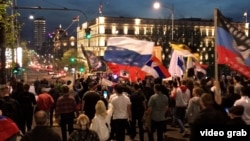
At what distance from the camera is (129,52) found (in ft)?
52.5

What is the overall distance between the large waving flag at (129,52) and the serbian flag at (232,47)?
5.48m


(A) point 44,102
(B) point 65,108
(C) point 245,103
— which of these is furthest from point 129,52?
(C) point 245,103

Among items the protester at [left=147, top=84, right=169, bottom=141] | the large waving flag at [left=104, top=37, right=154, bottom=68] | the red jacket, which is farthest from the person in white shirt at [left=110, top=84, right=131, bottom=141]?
the large waving flag at [left=104, top=37, right=154, bottom=68]

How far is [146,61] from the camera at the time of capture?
15.9 m

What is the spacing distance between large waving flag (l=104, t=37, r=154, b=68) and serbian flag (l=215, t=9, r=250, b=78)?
5482 millimetres

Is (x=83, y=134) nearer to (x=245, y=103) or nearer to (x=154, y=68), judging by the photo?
(x=245, y=103)

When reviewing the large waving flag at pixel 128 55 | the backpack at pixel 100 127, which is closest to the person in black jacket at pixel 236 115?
the backpack at pixel 100 127

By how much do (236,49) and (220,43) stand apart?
44 centimetres

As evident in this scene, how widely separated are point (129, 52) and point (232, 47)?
20.2ft

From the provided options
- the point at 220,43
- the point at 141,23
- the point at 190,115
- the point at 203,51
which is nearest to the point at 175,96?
the point at 190,115

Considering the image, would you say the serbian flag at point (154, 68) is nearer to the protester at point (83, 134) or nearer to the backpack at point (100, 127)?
the backpack at point (100, 127)

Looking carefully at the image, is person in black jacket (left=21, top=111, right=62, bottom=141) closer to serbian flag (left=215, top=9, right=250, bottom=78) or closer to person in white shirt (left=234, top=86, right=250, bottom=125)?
person in white shirt (left=234, top=86, right=250, bottom=125)

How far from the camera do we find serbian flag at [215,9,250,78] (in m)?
10.0

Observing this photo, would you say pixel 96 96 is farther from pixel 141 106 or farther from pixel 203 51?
pixel 203 51
